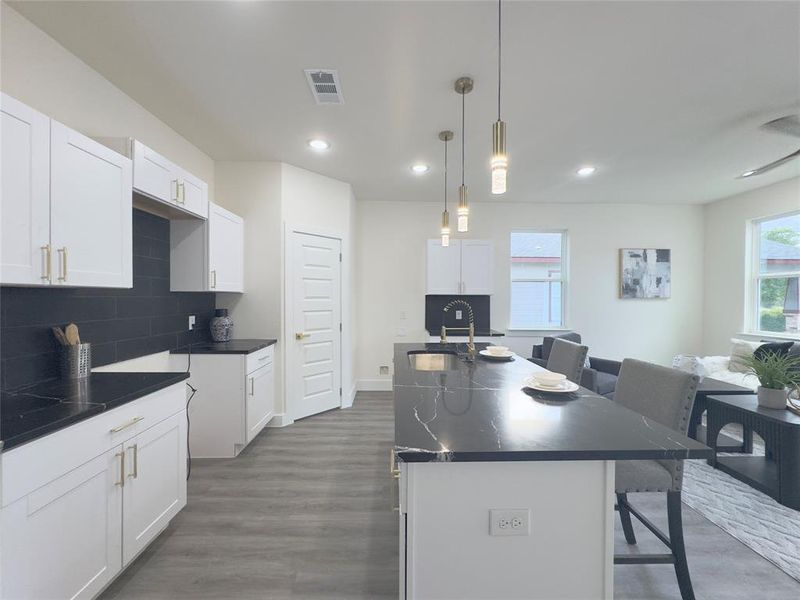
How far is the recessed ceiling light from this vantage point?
120 inches

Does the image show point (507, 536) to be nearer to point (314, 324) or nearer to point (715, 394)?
point (715, 394)

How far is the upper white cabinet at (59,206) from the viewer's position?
1.33 meters

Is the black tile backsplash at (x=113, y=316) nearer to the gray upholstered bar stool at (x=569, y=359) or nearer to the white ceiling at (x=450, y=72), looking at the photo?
the white ceiling at (x=450, y=72)

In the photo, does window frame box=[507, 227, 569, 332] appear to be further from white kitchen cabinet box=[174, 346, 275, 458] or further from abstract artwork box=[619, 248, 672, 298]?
white kitchen cabinet box=[174, 346, 275, 458]

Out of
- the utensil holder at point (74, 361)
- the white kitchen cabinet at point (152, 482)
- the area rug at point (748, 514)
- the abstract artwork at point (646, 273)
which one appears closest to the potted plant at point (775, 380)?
the area rug at point (748, 514)

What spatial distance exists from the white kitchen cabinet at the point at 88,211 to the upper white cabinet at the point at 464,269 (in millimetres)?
3466

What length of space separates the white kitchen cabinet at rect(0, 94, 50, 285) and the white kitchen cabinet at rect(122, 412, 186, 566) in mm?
855

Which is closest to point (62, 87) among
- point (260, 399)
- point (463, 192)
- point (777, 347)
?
point (463, 192)

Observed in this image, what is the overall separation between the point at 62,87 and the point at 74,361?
1.53m

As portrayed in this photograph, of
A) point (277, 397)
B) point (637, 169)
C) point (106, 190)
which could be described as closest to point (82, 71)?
point (106, 190)

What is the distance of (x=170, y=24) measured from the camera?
1749 mm

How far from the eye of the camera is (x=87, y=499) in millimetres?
1351

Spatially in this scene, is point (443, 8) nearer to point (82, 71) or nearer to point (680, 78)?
point (680, 78)

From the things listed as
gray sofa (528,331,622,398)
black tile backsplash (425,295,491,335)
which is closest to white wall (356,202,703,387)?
black tile backsplash (425,295,491,335)
